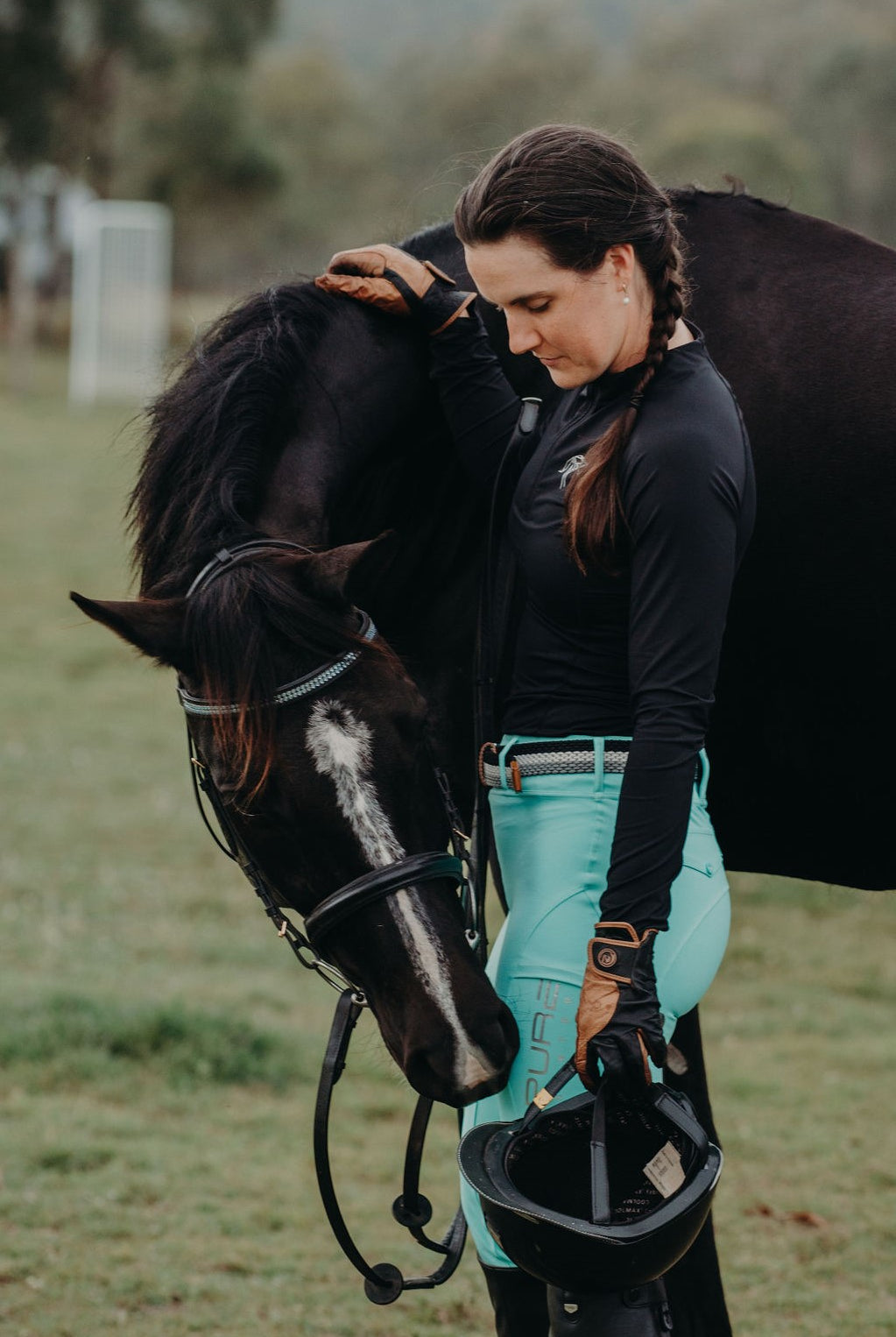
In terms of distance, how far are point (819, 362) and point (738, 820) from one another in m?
0.87

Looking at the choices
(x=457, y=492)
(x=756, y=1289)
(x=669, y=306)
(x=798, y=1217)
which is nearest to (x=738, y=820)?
(x=457, y=492)

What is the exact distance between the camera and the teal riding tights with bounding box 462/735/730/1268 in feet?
7.10

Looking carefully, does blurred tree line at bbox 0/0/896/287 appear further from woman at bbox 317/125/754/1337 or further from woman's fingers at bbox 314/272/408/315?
woman at bbox 317/125/754/1337

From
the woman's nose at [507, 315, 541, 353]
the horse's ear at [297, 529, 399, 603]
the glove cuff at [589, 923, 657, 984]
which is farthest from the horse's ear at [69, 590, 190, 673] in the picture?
the glove cuff at [589, 923, 657, 984]

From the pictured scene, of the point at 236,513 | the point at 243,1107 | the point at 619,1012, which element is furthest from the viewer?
the point at 243,1107

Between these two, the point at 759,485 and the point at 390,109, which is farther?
the point at 390,109

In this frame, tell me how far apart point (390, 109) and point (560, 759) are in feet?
329

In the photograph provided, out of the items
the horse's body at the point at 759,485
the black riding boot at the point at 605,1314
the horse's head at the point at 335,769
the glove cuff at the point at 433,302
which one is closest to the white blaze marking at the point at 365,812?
the horse's head at the point at 335,769

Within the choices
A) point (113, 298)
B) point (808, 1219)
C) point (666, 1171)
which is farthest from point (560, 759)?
point (113, 298)

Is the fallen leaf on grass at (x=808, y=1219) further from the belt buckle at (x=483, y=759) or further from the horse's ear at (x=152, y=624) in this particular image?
the horse's ear at (x=152, y=624)

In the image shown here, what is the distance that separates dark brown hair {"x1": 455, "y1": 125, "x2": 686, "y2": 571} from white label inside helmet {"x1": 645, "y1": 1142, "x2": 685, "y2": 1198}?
84 centimetres

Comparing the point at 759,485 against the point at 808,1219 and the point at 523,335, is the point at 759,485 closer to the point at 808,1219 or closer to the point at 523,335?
the point at 523,335

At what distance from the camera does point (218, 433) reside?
7.93 ft

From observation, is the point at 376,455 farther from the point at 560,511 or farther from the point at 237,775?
the point at 237,775
